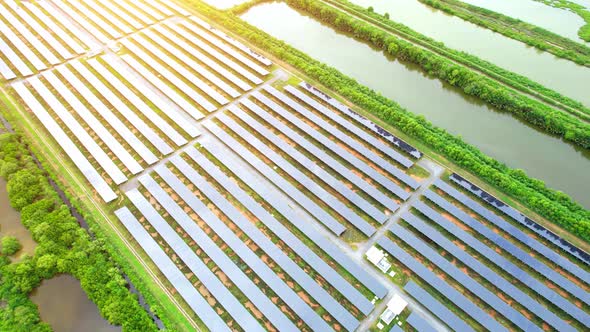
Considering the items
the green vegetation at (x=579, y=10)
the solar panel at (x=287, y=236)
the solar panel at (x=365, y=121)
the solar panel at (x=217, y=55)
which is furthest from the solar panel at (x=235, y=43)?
the green vegetation at (x=579, y=10)

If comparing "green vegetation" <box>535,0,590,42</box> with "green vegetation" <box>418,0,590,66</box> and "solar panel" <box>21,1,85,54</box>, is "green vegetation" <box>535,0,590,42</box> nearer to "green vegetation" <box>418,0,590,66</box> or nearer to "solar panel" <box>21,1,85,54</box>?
"green vegetation" <box>418,0,590,66</box>

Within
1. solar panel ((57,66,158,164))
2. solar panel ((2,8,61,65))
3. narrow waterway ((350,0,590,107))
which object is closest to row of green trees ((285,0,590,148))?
narrow waterway ((350,0,590,107))

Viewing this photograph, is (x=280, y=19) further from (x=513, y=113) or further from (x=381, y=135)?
(x=513, y=113)

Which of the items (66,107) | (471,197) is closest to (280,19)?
(66,107)

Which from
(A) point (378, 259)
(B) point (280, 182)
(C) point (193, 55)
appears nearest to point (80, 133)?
(C) point (193, 55)

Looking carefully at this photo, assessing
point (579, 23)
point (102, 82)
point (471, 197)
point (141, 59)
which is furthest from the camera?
point (579, 23)

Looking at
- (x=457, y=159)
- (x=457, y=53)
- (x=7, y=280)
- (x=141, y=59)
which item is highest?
(x=457, y=53)

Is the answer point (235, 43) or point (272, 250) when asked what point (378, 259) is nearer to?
point (272, 250)
